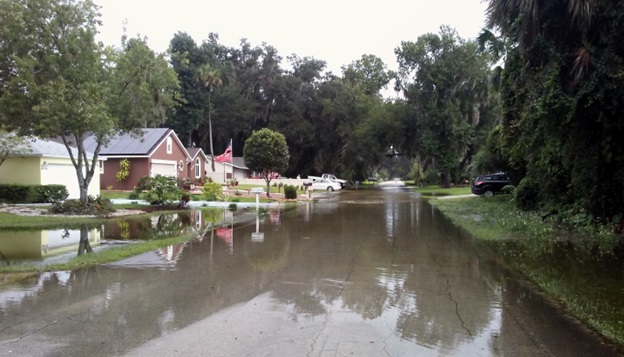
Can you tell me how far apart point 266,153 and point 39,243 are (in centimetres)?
2085

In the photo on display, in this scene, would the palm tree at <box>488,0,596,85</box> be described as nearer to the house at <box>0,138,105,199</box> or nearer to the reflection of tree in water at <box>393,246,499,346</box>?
the reflection of tree in water at <box>393,246,499,346</box>

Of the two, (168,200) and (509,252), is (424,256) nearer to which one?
(509,252)

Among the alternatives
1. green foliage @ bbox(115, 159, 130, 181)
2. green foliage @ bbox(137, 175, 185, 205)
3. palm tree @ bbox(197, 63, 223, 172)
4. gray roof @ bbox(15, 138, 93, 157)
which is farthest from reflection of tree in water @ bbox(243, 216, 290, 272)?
palm tree @ bbox(197, 63, 223, 172)

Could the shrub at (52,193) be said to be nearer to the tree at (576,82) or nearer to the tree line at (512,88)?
the tree line at (512,88)

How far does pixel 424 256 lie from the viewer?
11164mm

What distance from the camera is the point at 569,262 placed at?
32.1ft

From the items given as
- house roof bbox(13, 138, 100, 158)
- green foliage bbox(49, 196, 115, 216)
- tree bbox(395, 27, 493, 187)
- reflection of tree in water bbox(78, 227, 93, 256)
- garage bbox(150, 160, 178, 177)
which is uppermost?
tree bbox(395, 27, 493, 187)

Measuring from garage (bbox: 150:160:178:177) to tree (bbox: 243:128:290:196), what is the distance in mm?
8936

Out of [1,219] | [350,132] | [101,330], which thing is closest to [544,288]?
[101,330]

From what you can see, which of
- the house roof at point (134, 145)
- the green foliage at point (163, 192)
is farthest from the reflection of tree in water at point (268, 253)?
the house roof at point (134, 145)

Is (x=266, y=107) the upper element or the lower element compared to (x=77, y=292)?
upper

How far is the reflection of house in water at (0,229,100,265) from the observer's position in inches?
428

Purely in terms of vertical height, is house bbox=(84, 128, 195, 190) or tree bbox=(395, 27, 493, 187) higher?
tree bbox=(395, 27, 493, 187)

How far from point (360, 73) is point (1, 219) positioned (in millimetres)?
56651
